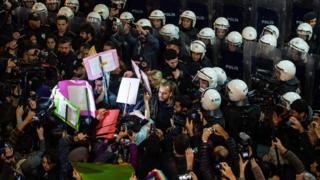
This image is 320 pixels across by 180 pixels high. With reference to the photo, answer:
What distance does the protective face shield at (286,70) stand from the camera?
13477mm

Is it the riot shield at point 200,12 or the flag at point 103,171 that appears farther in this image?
the riot shield at point 200,12

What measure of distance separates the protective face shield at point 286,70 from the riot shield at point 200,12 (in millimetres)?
4046

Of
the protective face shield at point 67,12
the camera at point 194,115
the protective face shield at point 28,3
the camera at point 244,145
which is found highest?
the protective face shield at point 28,3

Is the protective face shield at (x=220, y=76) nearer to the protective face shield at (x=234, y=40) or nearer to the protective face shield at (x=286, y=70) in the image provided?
the protective face shield at (x=286, y=70)

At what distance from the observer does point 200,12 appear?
17625 millimetres

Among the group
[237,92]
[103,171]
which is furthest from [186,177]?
[237,92]

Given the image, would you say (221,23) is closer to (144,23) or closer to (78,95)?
(144,23)

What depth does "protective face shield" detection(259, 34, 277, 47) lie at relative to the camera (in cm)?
1462

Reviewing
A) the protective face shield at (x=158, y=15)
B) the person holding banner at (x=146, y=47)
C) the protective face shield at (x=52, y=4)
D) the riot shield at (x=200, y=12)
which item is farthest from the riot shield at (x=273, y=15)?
the protective face shield at (x=52, y=4)

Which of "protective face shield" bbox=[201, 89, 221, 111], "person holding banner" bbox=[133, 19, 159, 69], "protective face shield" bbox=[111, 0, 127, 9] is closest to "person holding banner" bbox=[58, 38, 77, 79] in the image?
"person holding banner" bbox=[133, 19, 159, 69]

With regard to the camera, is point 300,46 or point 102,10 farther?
point 102,10

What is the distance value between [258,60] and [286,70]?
96 centimetres

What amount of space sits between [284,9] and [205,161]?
6.39 metres

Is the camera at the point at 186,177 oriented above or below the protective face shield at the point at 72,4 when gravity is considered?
below
